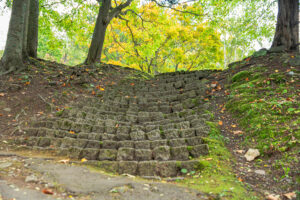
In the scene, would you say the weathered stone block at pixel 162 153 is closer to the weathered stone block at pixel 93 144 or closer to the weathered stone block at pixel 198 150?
the weathered stone block at pixel 198 150

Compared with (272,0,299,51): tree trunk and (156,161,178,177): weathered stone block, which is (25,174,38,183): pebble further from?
(272,0,299,51): tree trunk

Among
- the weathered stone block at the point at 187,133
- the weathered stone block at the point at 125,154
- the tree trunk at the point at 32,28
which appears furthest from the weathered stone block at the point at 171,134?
the tree trunk at the point at 32,28

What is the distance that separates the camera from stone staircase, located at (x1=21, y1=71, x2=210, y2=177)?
2.89 metres

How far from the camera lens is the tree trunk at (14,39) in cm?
638

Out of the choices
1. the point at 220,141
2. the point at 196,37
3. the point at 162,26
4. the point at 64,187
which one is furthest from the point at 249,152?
the point at 196,37

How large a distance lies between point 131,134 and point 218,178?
1.80 m

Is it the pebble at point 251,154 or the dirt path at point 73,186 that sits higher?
the pebble at point 251,154

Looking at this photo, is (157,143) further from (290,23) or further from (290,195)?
(290,23)

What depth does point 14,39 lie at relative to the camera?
21.1 feet

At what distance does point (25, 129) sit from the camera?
403cm

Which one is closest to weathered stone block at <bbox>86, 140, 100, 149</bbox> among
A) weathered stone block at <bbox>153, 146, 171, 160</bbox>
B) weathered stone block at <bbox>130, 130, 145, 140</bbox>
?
weathered stone block at <bbox>130, 130, 145, 140</bbox>

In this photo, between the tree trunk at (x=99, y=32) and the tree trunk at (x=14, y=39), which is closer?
the tree trunk at (x=14, y=39)

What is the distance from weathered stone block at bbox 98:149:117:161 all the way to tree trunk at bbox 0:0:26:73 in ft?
17.0

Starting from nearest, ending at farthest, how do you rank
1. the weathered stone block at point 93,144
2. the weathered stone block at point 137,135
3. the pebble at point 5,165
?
the pebble at point 5,165 → the weathered stone block at point 93,144 → the weathered stone block at point 137,135
